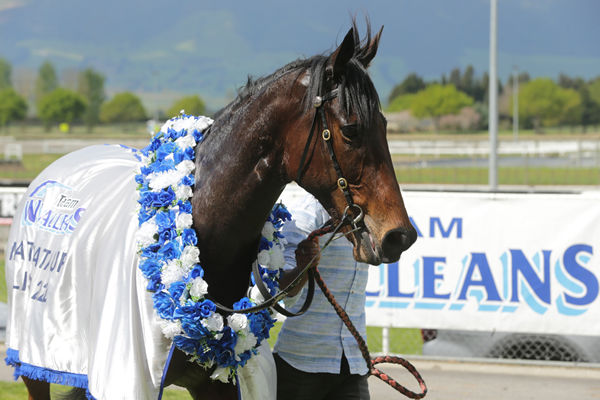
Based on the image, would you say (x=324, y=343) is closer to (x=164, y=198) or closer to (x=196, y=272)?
(x=196, y=272)

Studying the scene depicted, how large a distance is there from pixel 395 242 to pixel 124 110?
3914 inches

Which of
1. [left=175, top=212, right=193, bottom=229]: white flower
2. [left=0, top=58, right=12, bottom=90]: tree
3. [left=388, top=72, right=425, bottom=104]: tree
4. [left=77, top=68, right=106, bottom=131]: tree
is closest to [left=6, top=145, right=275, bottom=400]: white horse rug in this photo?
[left=175, top=212, right=193, bottom=229]: white flower

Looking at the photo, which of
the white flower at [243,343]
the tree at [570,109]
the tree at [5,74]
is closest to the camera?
the white flower at [243,343]

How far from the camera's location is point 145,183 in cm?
293

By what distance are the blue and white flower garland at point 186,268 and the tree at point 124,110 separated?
97.4m

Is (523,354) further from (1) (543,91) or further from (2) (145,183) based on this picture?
(1) (543,91)

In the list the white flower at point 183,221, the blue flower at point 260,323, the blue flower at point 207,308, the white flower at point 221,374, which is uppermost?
the white flower at point 183,221

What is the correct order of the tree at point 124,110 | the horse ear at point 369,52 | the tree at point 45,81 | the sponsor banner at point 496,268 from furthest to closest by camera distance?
1. the tree at point 45,81
2. the tree at point 124,110
3. the sponsor banner at point 496,268
4. the horse ear at point 369,52

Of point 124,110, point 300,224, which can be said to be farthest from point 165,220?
point 124,110

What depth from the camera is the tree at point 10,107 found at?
300 ft

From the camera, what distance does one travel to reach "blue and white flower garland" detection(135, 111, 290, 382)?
2682mm

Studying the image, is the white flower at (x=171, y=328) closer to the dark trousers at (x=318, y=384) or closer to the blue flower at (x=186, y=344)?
the blue flower at (x=186, y=344)

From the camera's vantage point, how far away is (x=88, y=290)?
3.04m

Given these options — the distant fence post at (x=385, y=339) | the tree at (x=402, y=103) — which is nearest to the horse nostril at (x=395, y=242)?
the distant fence post at (x=385, y=339)
